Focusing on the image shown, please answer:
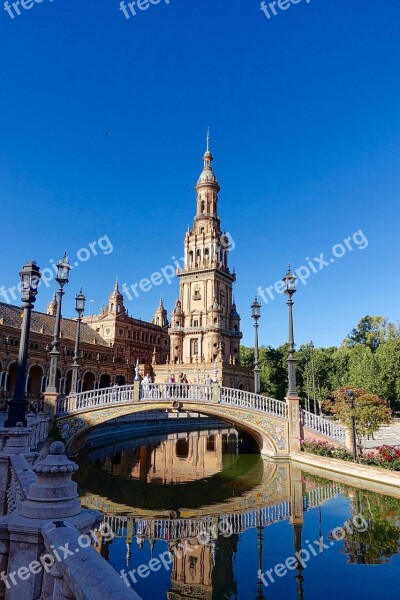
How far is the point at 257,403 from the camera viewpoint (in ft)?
67.4

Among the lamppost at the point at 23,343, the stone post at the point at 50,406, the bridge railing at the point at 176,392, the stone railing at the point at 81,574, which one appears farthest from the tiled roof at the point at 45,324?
the stone railing at the point at 81,574

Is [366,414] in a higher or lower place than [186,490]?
higher

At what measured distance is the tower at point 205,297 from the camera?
53594 mm

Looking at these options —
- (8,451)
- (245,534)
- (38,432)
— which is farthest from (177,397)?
(8,451)

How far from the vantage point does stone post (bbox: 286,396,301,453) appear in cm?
1922

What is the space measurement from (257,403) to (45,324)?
39.3m

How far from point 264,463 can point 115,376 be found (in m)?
45.1

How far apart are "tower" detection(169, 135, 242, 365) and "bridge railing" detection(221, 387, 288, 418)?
1184 inches

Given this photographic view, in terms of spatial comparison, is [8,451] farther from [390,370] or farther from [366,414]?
[390,370]

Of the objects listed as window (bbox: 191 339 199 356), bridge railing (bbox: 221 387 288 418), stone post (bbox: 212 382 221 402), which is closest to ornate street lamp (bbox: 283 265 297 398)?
bridge railing (bbox: 221 387 288 418)

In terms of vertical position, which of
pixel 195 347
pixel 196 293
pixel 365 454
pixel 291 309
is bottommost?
pixel 365 454

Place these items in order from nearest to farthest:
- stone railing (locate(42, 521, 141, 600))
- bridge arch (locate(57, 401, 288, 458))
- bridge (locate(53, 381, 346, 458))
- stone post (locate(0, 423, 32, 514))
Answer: stone railing (locate(42, 521, 141, 600)), stone post (locate(0, 423, 32, 514)), bridge arch (locate(57, 401, 288, 458)), bridge (locate(53, 381, 346, 458))

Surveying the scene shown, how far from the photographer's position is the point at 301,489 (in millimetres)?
13594

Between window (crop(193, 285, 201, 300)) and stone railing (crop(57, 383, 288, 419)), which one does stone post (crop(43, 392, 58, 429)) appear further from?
window (crop(193, 285, 201, 300))
